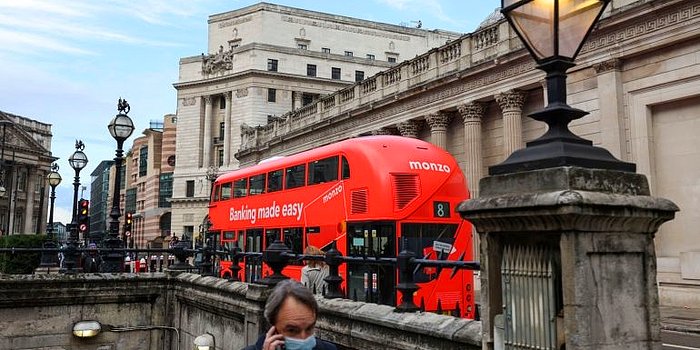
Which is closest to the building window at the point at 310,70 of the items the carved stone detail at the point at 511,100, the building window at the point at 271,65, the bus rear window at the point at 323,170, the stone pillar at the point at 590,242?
the building window at the point at 271,65

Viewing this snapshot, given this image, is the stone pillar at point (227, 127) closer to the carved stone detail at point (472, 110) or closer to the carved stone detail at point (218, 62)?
the carved stone detail at point (218, 62)

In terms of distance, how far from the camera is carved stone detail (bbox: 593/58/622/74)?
19.8 metres

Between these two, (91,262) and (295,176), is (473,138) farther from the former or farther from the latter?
(91,262)

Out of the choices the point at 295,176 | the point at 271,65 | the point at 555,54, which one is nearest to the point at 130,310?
the point at 295,176

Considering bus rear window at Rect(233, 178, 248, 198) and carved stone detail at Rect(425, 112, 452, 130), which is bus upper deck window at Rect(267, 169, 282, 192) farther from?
carved stone detail at Rect(425, 112, 452, 130)

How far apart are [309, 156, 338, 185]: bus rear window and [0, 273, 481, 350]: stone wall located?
4.87 m

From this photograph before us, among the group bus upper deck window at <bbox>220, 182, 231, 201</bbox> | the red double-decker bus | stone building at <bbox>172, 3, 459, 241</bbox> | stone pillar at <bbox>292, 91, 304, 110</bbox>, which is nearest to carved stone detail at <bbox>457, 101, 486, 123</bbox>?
the red double-decker bus

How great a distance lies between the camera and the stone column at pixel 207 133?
6381cm

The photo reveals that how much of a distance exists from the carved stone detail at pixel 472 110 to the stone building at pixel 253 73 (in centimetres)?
3518

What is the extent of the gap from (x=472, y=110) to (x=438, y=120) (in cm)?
217

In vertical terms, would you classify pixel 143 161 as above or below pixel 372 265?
above

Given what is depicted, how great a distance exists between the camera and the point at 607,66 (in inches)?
790

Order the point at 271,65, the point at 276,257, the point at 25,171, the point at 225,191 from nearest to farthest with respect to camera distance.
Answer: the point at 276,257
the point at 225,191
the point at 271,65
the point at 25,171

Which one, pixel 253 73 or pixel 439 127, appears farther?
pixel 253 73
